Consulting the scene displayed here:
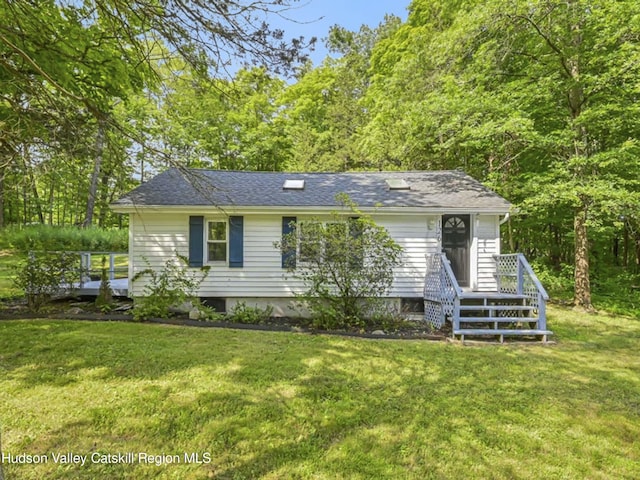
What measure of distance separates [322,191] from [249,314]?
12.1 feet

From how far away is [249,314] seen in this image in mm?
7305

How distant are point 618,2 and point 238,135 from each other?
51.1ft

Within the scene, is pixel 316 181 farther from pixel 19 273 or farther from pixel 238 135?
pixel 238 135

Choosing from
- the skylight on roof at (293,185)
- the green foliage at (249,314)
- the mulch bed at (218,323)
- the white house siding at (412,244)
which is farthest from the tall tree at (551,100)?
the green foliage at (249,314)

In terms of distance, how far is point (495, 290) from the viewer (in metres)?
7.85

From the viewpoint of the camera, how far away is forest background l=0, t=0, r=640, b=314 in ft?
9.66

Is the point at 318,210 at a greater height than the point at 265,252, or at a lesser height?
greater

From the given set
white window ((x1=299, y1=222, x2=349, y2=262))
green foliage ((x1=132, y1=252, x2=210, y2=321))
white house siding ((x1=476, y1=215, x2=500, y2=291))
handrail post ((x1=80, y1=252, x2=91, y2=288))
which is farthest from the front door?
handrail post ((x1=80, y1=252, x2=91, y2=288))

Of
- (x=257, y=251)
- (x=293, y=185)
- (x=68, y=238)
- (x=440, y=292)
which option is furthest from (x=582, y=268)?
(x=68, y=238)

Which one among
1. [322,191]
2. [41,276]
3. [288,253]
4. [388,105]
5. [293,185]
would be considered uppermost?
[388,105]

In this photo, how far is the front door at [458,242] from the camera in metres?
8.17

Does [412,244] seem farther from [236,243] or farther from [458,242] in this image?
[236,243]

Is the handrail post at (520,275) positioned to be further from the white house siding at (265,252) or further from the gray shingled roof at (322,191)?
the gray shingled roof at (322,191)

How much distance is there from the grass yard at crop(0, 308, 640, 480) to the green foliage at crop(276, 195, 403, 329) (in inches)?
55.6
